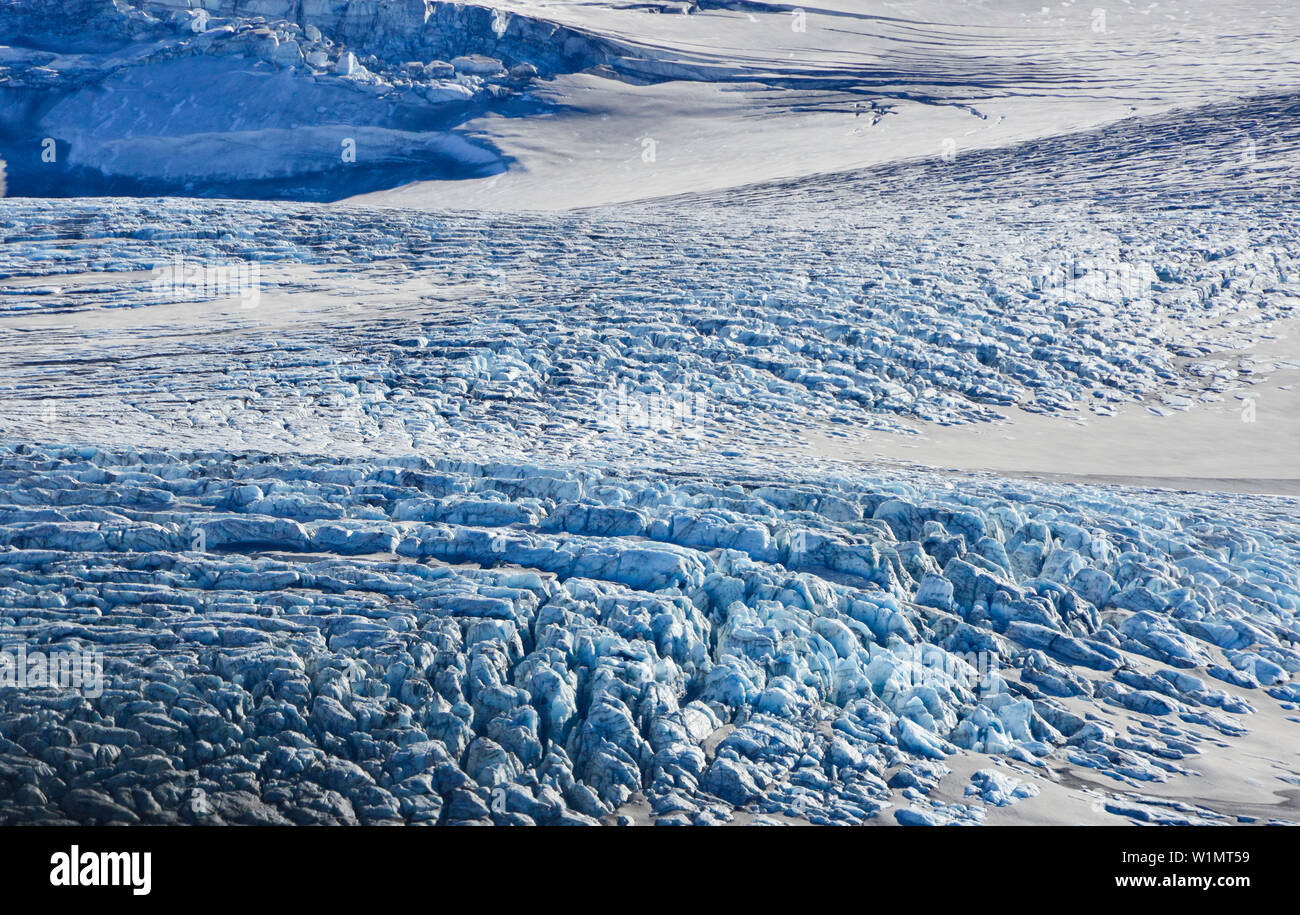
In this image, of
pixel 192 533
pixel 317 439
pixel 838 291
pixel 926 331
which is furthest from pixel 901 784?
pixel 838 291

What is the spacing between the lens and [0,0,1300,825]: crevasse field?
7.49 meters

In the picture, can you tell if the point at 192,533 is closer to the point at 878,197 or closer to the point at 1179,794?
the point at 1179,794

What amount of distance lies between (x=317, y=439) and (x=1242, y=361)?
48.9 ft

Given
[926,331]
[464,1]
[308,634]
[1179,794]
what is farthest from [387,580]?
[464,1]

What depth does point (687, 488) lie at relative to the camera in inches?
443

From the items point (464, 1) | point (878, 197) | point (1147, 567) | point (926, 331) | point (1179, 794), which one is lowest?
point (1179, 794)

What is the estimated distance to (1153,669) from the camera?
9.30 m

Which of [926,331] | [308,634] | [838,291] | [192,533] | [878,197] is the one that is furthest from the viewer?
[878,197]

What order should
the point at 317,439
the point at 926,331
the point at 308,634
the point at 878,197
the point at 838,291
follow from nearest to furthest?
1. the point at 308,634
2. the point at 317,439
3. the point at 926,331
4. the point at 838,291
5. the point at 878,197

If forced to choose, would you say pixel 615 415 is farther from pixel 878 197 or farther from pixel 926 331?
pixel 878 197

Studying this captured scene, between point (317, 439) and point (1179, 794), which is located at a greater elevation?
point (317, 439)

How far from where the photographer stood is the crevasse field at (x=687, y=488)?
7488 millimetres

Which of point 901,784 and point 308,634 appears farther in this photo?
point 308,634

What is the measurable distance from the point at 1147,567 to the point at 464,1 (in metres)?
40.2
